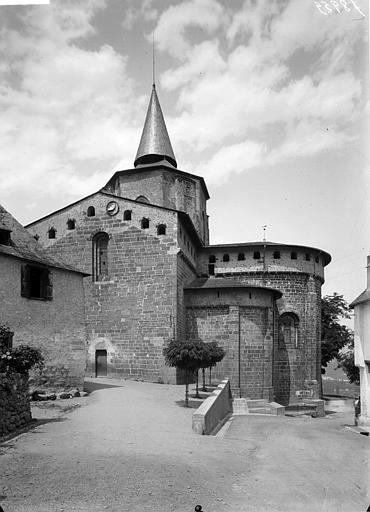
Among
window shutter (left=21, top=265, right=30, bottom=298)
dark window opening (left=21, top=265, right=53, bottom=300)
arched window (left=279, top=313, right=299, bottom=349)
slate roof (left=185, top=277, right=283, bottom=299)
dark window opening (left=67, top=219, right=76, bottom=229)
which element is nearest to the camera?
window shutter (left=21, top=265, right=30, bottom=298)

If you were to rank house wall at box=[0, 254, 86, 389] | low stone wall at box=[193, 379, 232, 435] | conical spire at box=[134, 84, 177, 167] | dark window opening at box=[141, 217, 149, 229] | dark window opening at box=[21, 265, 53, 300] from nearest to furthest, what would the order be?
low stone wall at box=[193, 379, 232, 435] → house wall at box=[0, 254, 86, 389] → dark window opening at box=[21, 265, 53, 300] → dark window opening at box=[141, 217, 149, 229] → conical spire at box=[134, 84, 177, 167]

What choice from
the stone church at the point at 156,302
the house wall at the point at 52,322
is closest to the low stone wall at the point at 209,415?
the house wall at the point at 52,322

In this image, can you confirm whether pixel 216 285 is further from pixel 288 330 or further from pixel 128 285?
pixel 288 330

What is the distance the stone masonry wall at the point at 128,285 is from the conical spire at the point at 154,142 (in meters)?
12.2

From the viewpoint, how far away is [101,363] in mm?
25938

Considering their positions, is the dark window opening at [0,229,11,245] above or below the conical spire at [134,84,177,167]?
below

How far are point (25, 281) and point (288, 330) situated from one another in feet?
67.9

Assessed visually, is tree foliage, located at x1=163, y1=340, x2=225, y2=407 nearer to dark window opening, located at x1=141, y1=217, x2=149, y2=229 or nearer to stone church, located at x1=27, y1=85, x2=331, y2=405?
stone church, located at x1=27, y1=85, x2=331, y2=405

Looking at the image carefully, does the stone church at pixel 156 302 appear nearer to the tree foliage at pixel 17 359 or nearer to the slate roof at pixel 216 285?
the slate roof at pixel 216 285

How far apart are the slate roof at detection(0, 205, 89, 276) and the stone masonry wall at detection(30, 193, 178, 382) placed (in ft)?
24.7

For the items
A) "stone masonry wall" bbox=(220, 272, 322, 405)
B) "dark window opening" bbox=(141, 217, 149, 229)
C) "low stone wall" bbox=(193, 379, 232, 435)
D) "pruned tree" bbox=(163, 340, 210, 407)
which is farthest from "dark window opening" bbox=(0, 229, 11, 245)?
"stone masonry wall" bbox=(220, 272, 322, 405)

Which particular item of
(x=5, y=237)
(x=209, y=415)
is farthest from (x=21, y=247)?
(x=209, y=415)

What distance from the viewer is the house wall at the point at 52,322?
52.4ft

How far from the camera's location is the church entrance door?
25859mm
